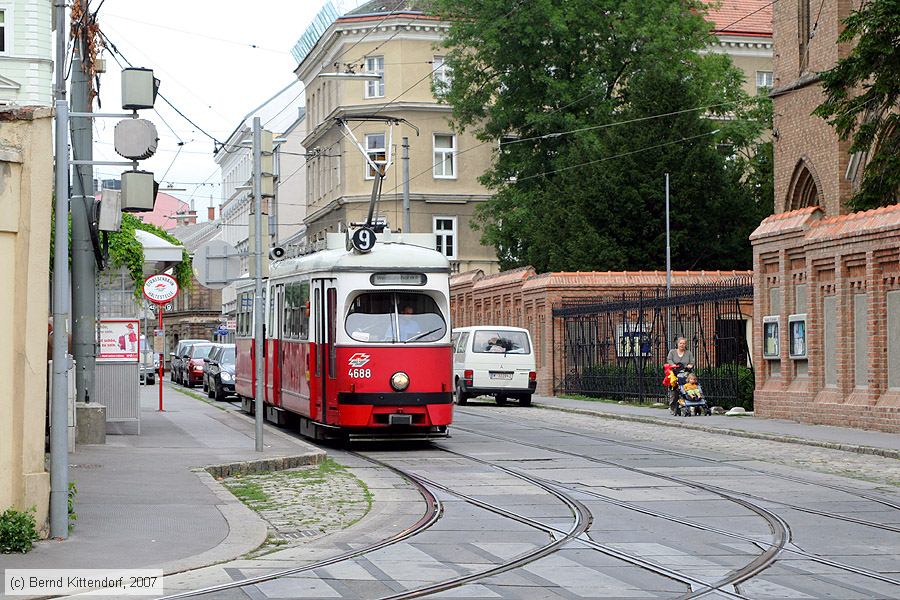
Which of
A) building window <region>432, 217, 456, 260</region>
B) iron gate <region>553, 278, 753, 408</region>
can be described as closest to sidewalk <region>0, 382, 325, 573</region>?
iron gate <region>553, 278, 753, 408</region>

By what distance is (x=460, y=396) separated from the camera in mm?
39281

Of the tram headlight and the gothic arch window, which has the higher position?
the gothic arch window

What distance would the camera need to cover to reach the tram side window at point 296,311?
23.3m

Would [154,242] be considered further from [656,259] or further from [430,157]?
[430,157]

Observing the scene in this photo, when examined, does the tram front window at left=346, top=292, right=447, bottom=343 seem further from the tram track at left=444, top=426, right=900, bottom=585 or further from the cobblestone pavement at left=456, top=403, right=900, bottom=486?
the cobblestone pavement at left=456, top=403, right=900, bottom=486

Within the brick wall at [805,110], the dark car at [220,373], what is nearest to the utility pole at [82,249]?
the dark car at [220,373]

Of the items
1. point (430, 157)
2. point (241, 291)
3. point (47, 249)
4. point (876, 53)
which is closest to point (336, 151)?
point (430, 157)

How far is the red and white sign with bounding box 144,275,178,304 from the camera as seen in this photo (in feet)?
107

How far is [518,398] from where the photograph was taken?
129 feet

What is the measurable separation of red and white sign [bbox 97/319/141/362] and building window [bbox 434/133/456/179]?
5002 centimetres

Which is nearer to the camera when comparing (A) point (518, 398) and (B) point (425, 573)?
(B) point (425, 573)

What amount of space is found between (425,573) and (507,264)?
159ft

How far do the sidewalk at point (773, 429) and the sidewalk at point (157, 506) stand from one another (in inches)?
307

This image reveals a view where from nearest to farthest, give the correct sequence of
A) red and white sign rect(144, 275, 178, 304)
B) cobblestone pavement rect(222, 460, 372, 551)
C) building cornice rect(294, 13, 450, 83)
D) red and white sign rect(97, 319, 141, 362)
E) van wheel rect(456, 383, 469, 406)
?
cobblestone pavement rect(222, 460, 372, 551), red and white sign rect(97, 319, 141, 362), red and white sign rect(144, 275, 178, 304), van wheel rect(456, 383, 469, 406), building cornice rect(294, 13, 450, 83)
